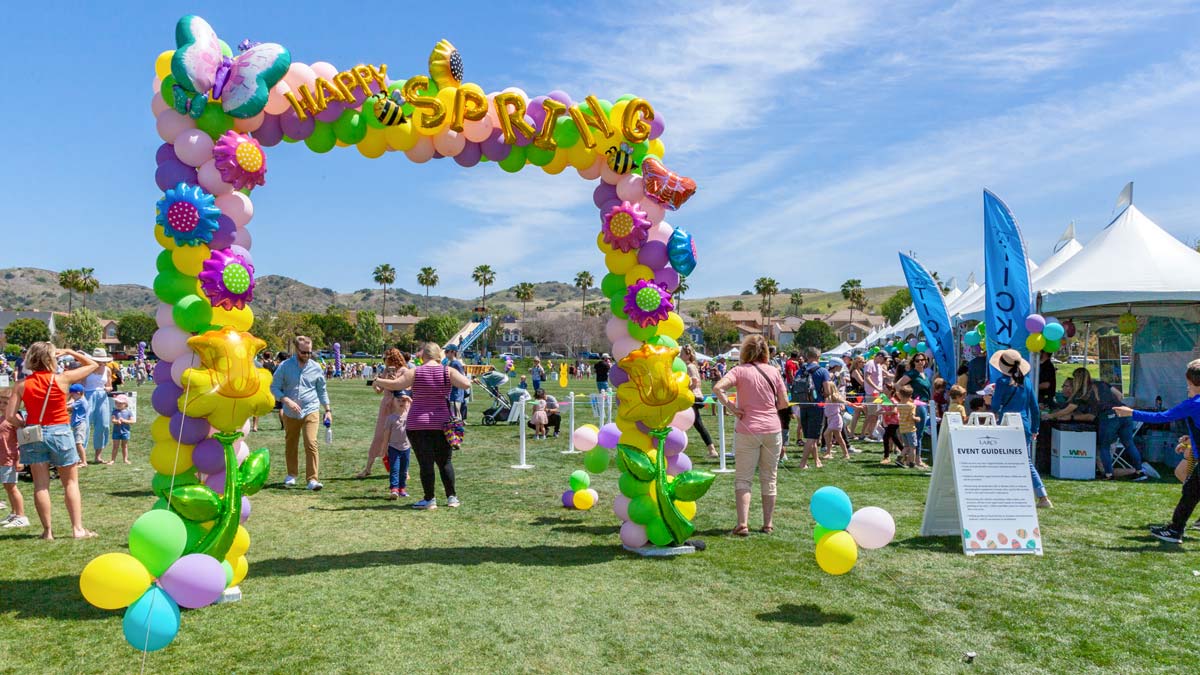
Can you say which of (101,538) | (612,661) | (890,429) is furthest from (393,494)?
(890,429)

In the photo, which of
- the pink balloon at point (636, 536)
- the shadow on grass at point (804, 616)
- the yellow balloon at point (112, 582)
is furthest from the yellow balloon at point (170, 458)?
the shadow on grass at point (804, 616)

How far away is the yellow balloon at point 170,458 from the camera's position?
5.66 m

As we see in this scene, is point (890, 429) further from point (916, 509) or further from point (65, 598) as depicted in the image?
point (65, 598)

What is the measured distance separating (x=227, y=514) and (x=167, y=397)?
950mm

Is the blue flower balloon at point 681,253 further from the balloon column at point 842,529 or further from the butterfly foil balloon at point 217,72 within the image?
the butterfly foil balloon at point 217,72

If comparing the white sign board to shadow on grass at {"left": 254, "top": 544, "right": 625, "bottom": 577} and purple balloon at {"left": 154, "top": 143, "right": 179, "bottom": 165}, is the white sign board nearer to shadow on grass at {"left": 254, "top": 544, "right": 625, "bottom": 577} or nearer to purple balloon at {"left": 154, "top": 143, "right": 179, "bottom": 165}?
shadow on grass at {"left": 254, "top": 544, "right": 625, "bottom": 577}

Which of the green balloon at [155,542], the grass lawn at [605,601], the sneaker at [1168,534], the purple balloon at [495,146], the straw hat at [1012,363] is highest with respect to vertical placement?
the purple balloon at [495,146]

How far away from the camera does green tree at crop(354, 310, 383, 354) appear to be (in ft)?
335

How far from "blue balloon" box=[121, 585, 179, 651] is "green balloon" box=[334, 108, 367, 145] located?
142 inches

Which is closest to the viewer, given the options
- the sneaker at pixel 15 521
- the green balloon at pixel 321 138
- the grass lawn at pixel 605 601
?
the grass lawn at pixel 605 601

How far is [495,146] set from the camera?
6.77m

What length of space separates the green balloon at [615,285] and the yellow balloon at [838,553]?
2.78m

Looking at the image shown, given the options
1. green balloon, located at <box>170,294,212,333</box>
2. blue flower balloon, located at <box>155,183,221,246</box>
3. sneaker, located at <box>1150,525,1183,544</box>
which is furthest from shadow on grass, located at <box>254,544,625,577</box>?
sneaker, located at <box>1150,525,1183,544</box>

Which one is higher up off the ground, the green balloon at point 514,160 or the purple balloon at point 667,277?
the green balloon at point 514,160
